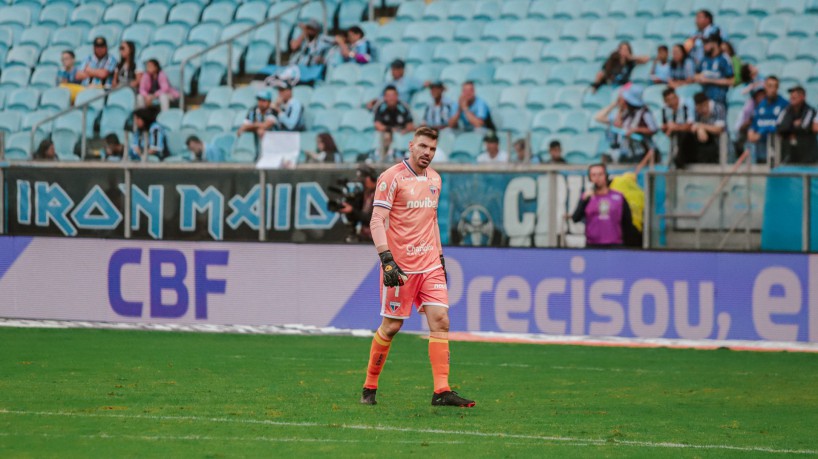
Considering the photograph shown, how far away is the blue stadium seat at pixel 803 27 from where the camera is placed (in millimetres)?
20578

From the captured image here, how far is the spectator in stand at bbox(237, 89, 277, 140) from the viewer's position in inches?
792

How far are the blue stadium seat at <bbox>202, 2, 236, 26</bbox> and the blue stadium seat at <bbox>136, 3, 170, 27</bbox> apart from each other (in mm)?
1068

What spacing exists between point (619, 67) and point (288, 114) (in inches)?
200

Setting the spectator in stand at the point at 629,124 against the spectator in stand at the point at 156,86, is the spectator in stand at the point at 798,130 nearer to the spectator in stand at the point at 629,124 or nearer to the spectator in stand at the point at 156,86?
the spectator in stand at the point at 629,124

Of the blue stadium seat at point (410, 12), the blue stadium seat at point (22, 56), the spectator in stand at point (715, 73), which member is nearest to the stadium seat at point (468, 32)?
the blue stadium seat at point (410, 12)

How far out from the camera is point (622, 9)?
22250 millimetres

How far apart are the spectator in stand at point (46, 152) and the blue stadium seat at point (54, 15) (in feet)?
26.4

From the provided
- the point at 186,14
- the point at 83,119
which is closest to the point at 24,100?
the point at 186,14

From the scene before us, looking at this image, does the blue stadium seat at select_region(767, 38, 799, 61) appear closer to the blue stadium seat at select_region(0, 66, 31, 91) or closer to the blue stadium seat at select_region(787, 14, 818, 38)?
the blue stadium seat at select_region(787, 14, 818, 38)

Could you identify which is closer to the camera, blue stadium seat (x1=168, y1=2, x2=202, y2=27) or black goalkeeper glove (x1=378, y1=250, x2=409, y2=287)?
black goalkeeper glove (x1=378, y1=250, x2=409, y2=287)

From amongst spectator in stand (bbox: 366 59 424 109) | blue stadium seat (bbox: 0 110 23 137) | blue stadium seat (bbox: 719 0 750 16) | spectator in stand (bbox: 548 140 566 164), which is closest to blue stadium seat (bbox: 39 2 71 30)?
blue stadium seat (bbox: 0 110 23 137)

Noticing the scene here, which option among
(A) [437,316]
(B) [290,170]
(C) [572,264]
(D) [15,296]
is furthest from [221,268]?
(A) [437,316]

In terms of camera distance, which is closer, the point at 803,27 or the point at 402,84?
the point at 803,27

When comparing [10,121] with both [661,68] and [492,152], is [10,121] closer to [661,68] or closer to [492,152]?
[492,152]
